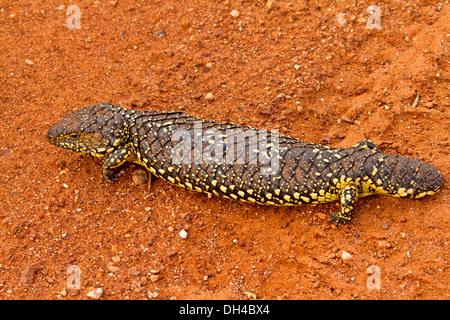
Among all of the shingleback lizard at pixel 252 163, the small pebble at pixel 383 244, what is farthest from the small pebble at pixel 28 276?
the small pebble at pixel 383 244

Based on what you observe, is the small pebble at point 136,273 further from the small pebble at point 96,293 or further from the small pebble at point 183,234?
the small pebble at point 183,234

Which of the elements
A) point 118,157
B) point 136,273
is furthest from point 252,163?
point 136,273

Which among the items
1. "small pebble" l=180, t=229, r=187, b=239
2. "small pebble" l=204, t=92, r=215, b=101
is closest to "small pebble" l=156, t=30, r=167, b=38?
"small pebble" l=204, t=92, r=215, b=101

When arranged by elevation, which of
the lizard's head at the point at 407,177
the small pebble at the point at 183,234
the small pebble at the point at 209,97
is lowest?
the small pebble at the point at 183,234

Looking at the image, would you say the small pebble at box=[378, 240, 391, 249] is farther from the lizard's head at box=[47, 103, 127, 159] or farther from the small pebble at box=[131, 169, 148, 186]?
the lizard's head at box=[47, 103, 127, 159]

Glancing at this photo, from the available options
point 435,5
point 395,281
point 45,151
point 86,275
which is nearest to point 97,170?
point 45,151

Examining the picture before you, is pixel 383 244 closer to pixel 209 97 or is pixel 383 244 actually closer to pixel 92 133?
pixel 209 97
